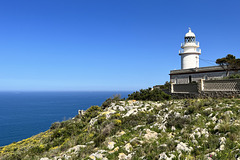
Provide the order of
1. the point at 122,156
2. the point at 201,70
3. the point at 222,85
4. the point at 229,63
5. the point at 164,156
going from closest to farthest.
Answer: the point at 164,156, the point at 122,156, the point at 222,85, the point at 229,63, the point at 201,70

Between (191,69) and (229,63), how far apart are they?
7093mm

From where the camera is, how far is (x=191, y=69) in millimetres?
34188

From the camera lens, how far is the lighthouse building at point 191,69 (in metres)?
30.8

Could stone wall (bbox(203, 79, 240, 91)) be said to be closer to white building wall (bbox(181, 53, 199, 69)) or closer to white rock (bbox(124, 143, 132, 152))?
white rock (bbox(124, 143, 132, 152))

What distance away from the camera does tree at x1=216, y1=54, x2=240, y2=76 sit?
27.4 meters

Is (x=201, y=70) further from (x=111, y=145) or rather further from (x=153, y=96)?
(x=111, y=145)

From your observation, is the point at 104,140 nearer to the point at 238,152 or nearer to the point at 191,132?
the point at 191,132

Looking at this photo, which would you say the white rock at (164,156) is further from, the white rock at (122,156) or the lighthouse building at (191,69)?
the lighthouse building at (191,69)

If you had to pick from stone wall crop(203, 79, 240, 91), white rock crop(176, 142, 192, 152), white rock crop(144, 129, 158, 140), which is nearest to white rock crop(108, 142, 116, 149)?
white rock crop(144, 129, 158, 140)

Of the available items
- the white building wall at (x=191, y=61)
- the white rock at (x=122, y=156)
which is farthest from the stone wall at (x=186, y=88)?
the white building wall at (x=191, y=61)

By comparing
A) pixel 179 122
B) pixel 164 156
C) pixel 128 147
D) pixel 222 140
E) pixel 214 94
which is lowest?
pixel 128 147

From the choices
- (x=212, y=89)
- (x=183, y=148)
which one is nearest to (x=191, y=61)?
(x=212, y=89)

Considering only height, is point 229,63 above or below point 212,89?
above

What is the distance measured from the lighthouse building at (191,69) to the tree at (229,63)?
2.15ft
